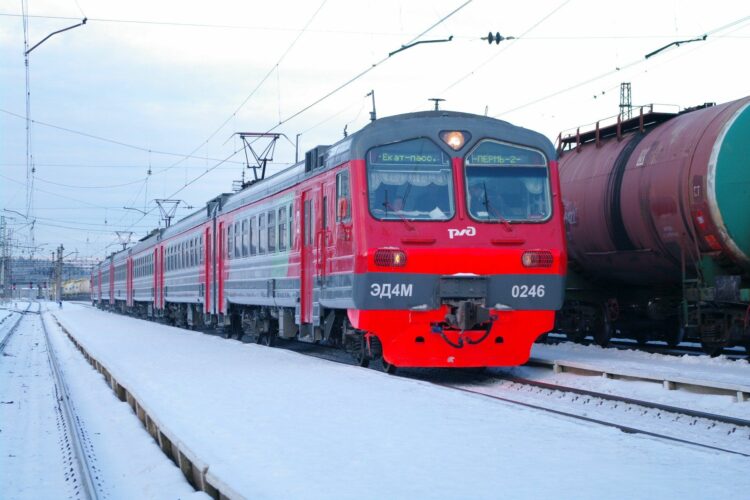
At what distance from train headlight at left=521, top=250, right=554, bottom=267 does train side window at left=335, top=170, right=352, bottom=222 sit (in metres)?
2.40

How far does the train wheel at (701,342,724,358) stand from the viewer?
15.0 m

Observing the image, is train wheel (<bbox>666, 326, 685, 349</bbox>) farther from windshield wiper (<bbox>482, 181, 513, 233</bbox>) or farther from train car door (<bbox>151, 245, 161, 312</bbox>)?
train car door (<bbox>151, 245, 161, 312</bbox>)

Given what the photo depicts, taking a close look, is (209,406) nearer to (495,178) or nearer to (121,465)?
(121,465)

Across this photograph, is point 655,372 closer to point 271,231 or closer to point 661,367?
point 661,367

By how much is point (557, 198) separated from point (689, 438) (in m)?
5.11

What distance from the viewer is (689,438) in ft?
28.3

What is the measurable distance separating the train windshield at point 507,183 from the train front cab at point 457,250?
0.01 metres

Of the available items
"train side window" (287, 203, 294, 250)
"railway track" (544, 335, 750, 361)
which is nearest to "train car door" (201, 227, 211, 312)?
"train side window" (287, 203, 294, 250)

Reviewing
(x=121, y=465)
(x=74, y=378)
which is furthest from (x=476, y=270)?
(x=74, y=378)

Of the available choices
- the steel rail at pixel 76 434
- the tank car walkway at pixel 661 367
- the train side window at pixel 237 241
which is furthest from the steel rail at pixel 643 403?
the train side window at pixel 237 241

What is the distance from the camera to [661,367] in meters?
13.5

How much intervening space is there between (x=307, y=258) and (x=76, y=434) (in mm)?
5694

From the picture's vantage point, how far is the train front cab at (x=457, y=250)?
12.4 m

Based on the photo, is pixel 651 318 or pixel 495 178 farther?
pixel 651 318
